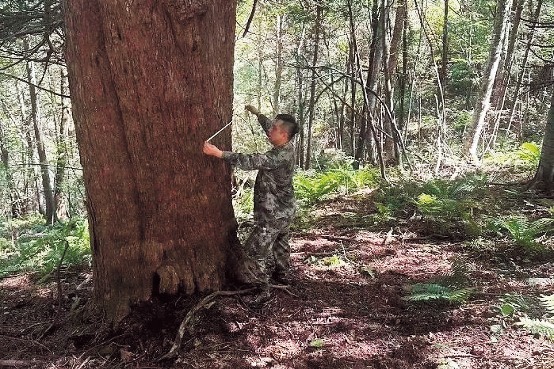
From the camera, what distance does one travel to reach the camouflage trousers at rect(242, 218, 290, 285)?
4.00 meters

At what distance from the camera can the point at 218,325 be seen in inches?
139

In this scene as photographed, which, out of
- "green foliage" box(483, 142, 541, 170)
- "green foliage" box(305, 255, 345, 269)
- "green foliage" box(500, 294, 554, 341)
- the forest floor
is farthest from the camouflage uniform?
"green foliage" box(483, 142, 541, 170)

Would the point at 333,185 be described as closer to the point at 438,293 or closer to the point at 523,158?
the point at 523,158

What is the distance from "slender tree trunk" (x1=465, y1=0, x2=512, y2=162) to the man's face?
797 centimetres

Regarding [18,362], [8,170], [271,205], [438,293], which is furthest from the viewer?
[8,170]

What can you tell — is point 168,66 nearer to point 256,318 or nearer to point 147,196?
point 147,196

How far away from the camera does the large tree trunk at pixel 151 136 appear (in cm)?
321

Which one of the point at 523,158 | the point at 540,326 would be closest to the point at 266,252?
the point at 540,326

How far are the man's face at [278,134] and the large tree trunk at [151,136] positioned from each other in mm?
524

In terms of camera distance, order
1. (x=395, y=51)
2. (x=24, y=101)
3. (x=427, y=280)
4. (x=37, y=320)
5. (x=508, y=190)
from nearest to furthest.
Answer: (x=37, y=320)
(x=427, y=280)
(x=508, y=190)
(x=395, y=51)
(x=24, y=101)

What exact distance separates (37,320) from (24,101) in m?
24.7

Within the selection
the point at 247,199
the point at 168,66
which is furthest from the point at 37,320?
the point at 247,199

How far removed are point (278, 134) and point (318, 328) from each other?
1.67 meters

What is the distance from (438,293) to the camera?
393 cm
